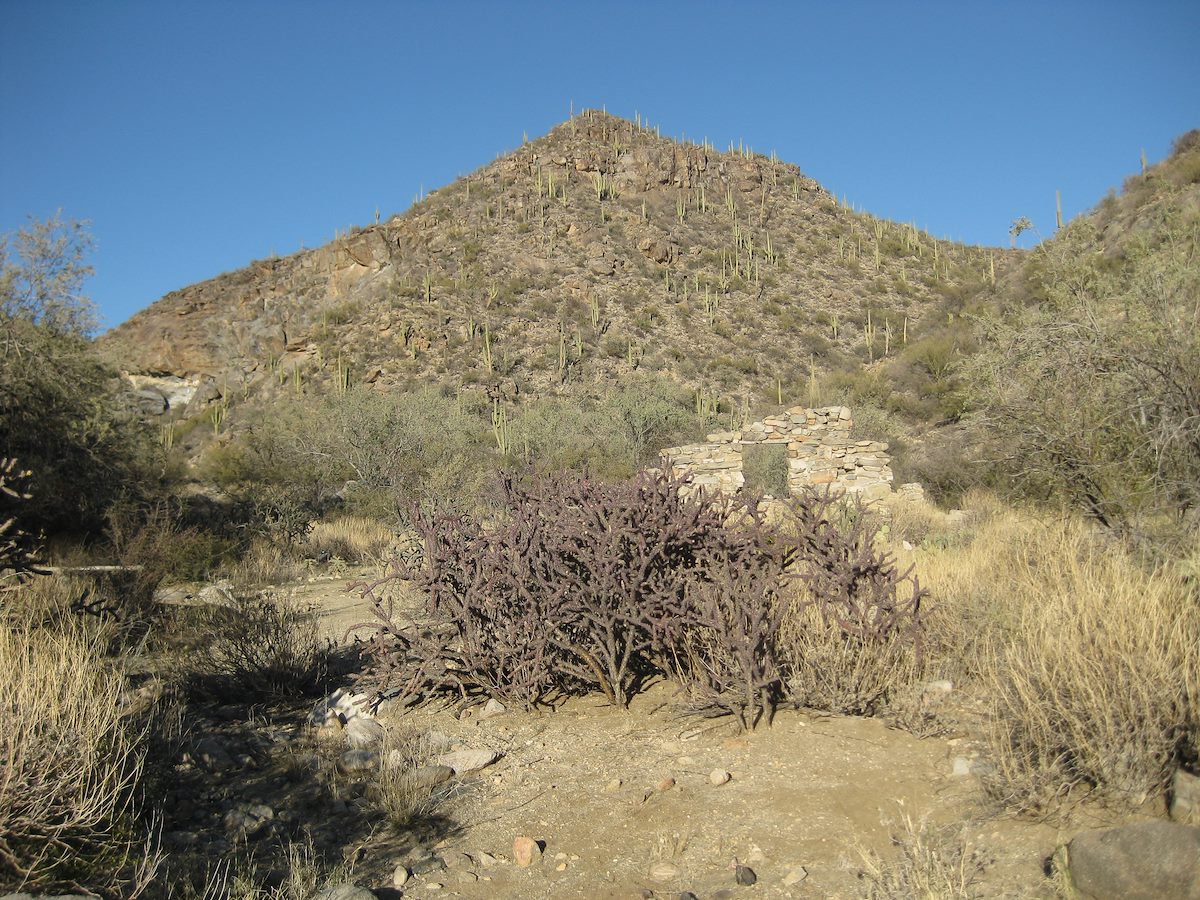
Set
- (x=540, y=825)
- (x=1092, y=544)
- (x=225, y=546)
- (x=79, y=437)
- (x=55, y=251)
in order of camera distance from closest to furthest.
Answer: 1. (x=540, y=825)
2. (x=1092, y=544)
3. (x=225, y=546)
4. (x=79, y=437)
5. (x=55, y=251)

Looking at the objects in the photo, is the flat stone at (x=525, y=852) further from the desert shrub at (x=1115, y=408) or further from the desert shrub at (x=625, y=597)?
the desert shrub at (x=1115, y=408)

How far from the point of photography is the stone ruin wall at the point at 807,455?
15023 millimetres

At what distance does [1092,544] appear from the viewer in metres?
5.69

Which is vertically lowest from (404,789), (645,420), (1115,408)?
(404,789)

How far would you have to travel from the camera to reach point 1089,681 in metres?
3.48

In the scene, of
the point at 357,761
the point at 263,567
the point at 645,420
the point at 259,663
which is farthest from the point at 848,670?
the point at 645,420

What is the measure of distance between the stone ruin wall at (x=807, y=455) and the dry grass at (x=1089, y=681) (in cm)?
974

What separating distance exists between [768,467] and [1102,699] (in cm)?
1237

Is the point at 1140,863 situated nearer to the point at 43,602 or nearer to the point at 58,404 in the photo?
the point at 43,602

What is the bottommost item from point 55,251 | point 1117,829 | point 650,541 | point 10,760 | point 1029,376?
point 1117,829

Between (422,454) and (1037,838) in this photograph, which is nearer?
(1037,838)

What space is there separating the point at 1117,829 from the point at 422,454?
16914 millimetres

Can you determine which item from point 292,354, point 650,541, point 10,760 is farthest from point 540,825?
point 292,354

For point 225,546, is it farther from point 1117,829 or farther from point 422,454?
point 1117,829
